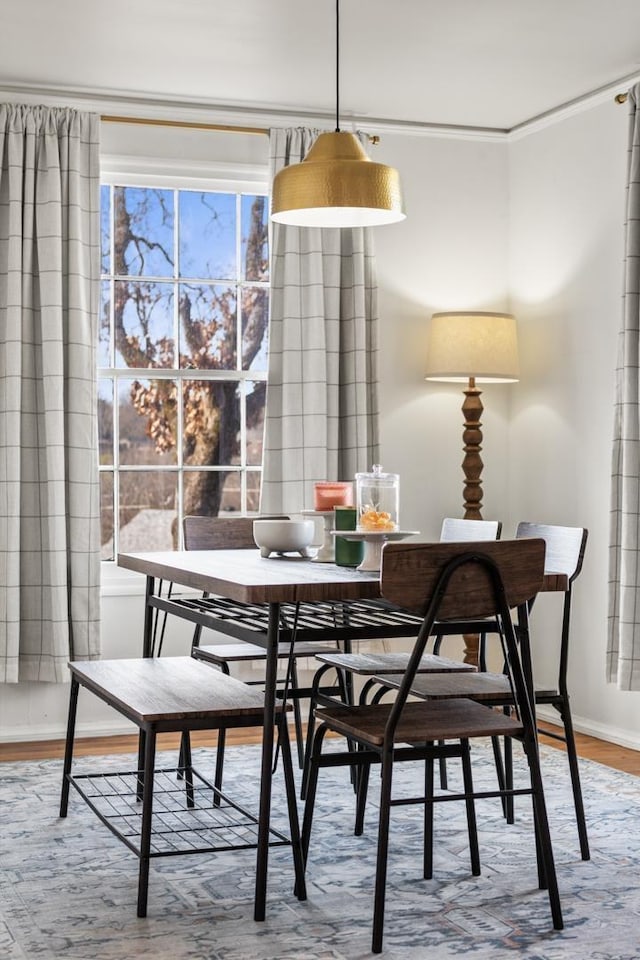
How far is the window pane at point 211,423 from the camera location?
5.21m

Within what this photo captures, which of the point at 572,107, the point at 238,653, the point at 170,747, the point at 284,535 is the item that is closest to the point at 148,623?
the point at 238,653

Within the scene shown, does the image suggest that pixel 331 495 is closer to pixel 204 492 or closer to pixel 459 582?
pixel 459 582

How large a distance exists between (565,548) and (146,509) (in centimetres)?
218

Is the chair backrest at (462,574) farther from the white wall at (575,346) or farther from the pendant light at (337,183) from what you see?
the white wall at (575,346)

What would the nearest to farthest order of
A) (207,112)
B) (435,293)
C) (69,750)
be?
(69,750), (207,112), (435,293)

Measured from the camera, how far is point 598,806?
3.82 meters

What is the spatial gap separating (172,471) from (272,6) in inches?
79.9

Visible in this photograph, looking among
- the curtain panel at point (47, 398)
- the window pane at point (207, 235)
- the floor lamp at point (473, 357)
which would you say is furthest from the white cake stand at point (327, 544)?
the window pane at point (207, 235)

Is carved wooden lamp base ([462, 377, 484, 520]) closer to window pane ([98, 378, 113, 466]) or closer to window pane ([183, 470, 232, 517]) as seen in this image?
window pane ([183, 470, 232, 517])

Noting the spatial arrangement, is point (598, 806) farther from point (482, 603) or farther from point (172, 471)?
point (172, 471)

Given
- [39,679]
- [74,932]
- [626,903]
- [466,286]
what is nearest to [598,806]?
[626,903]

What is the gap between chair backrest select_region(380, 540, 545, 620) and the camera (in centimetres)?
257

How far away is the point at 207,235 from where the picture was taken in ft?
17.1

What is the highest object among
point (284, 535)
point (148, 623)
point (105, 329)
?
point (105, 329)
